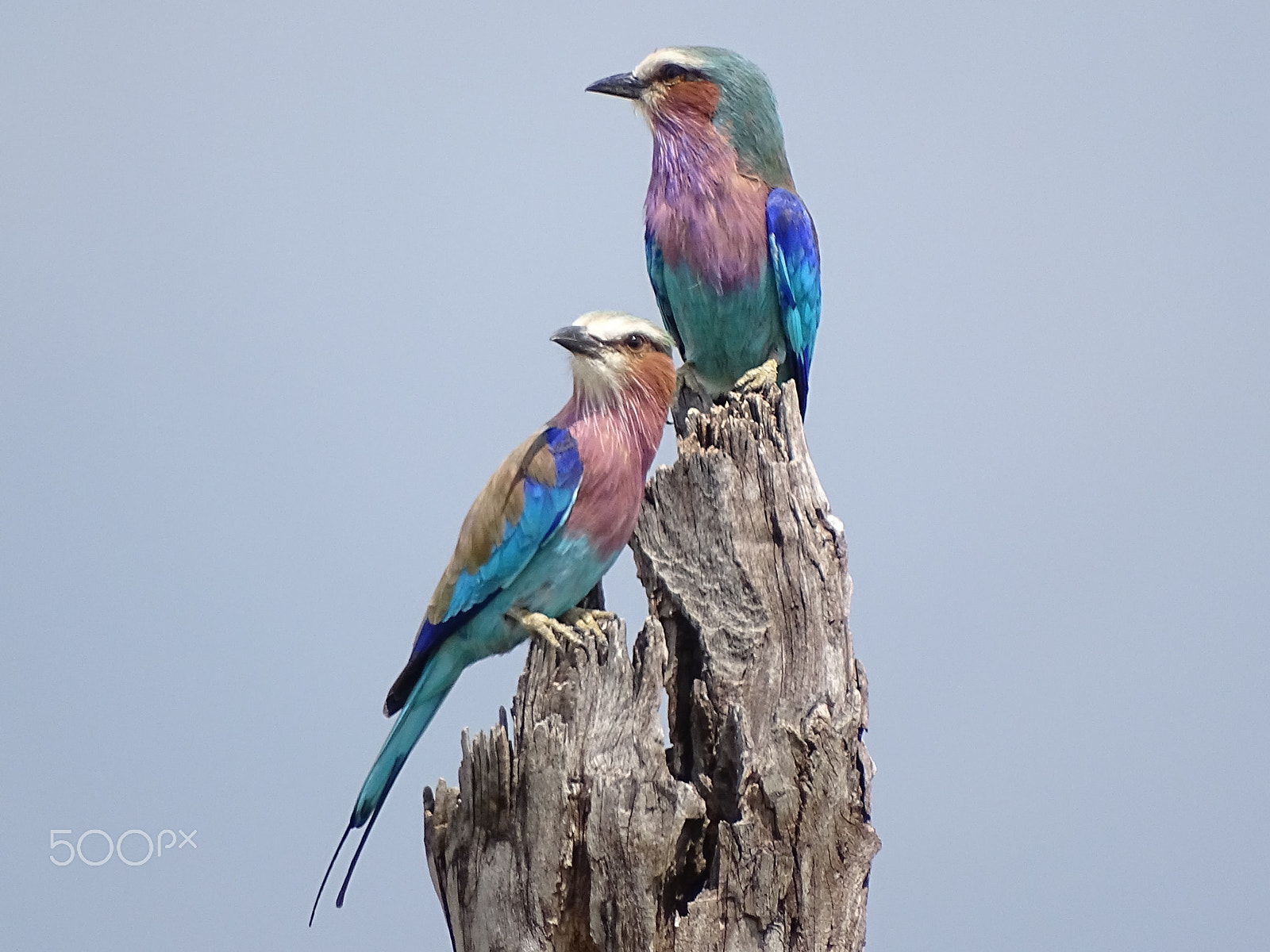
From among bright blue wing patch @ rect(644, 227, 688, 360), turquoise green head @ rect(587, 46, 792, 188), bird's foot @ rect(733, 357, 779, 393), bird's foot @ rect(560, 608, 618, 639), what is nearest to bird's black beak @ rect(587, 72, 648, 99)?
turquoise green head @ rect(587, 46, 792, 188)

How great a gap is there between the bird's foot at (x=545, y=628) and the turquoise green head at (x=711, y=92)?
1500mm

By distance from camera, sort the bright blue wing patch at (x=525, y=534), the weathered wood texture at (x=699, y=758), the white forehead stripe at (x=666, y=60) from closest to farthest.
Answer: the weathered wood texture at (x=699, y=758)
the bright blue wing patch at (x=525, y=534)
the white forehead stripe at (x=666, y=60)

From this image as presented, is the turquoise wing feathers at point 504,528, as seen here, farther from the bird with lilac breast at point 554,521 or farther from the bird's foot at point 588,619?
the bird's foot at point 588,619

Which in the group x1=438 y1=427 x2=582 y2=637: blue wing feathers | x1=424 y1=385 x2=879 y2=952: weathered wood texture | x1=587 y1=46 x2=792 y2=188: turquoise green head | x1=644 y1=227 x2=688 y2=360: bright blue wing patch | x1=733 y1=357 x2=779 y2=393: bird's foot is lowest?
x1=424 y1=385 x2=879 y2=952: weathered wood texture

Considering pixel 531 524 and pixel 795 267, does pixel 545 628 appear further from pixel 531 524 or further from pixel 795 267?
pixel 795 267

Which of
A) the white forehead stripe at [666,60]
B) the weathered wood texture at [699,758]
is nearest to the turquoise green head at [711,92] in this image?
the white forehead stripe at [666,60]

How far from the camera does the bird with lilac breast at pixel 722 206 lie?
388 centimetres

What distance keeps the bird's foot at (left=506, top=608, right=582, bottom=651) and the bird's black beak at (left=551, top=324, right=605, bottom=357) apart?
2.12 ft

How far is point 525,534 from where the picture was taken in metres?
3.22

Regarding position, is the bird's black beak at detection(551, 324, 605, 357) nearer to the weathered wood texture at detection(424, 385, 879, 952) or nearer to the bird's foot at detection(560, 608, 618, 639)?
the weathered wood texture at detection(424, 385, 879, 952)

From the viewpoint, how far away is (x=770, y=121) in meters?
3.96

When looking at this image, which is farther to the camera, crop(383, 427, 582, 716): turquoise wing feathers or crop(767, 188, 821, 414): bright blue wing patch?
crop(767, 188, 821, 414): bright blue wing patch

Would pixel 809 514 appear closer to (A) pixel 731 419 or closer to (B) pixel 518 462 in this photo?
(A) pixel 731 419

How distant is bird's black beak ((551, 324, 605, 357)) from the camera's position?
3.24m
